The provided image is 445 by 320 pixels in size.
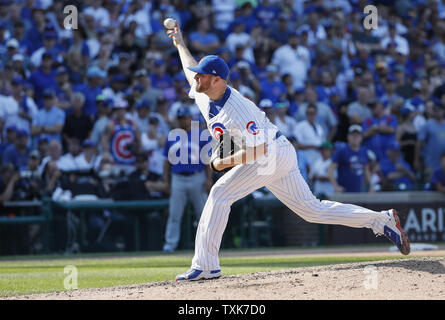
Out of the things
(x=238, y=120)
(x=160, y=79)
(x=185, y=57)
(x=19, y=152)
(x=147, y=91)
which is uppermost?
(x=160, y=79)

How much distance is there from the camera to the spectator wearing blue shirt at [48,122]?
13.7m

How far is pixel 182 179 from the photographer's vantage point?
40.9 feet

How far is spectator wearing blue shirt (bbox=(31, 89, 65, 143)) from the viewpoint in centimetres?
1368

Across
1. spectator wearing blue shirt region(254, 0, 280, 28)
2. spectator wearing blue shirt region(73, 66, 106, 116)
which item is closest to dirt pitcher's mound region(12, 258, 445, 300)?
spectator wearing blue shirt region(73, 66, 106, 116)

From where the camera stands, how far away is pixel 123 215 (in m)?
12.7

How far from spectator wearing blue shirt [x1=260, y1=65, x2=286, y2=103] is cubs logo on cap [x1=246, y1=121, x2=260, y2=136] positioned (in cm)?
884

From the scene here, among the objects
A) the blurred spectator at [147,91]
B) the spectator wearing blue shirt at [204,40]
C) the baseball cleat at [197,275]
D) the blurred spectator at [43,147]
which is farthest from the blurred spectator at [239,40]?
the baseball cleat at [197,275]

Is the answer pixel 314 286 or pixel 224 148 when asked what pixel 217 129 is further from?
pixel 314 286

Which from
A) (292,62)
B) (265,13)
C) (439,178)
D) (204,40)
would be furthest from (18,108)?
(439,178)

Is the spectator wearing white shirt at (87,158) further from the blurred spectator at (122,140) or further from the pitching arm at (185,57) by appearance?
the pitching arm at (185,57)

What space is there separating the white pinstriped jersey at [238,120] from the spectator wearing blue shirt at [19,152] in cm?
716

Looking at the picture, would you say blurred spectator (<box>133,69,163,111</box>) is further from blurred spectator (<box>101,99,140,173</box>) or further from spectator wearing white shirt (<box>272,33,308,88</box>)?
spectator wearing white shirt (<box>272,33,308,88</box>)

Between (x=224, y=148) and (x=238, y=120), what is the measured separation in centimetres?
26
